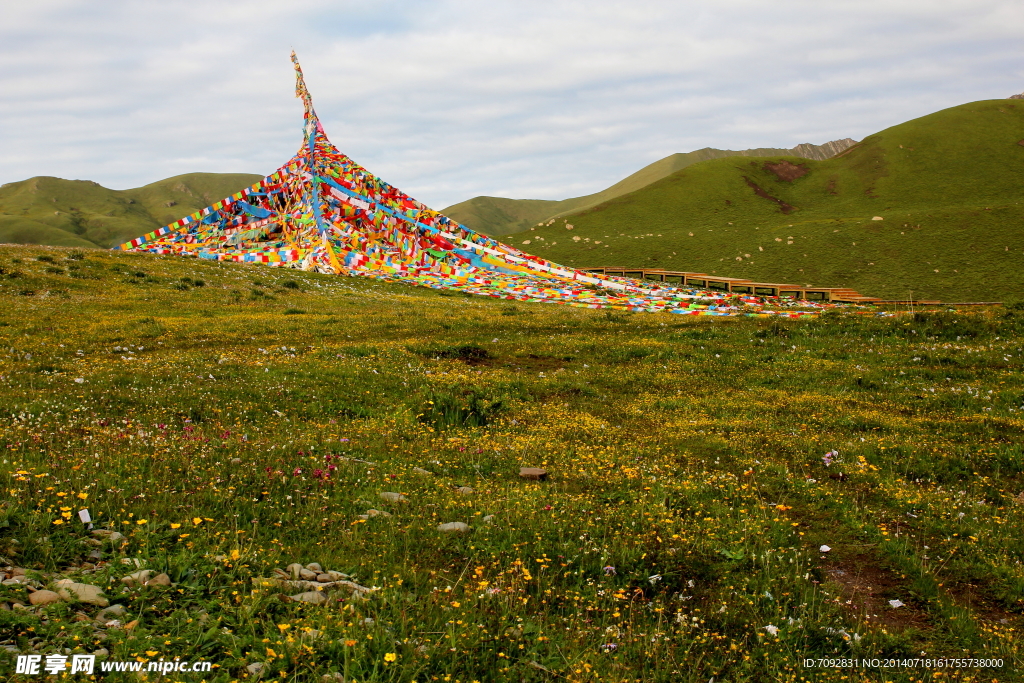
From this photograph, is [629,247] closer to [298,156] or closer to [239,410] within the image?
[298,156]

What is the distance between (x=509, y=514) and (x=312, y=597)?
3191mm

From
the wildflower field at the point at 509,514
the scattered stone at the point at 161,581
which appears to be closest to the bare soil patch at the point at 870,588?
the wildflower field at the point at 509,514

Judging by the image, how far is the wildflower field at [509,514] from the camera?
5969mm

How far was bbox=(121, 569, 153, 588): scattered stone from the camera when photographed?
6059 millimetres

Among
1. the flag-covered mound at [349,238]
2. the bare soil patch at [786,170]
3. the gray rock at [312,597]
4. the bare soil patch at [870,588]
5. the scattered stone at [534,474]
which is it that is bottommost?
the bare soil patch at [870,588]

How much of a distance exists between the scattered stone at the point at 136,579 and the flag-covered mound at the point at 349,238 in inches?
1346

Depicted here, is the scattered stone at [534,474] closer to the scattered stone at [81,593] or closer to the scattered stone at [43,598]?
the scattered stone at [81,593]

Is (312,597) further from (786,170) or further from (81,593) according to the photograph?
(786,170)

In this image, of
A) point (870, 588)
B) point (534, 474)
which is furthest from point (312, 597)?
point (870, 588)

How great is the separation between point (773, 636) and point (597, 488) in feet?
12.7

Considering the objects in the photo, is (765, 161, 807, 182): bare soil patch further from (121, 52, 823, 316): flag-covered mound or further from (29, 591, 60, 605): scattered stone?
(29, 591, 60, 605): scattered stone

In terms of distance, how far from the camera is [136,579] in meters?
6.09

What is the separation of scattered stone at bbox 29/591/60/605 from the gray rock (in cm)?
204

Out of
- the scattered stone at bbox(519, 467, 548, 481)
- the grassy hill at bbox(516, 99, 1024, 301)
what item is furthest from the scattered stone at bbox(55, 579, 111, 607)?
the grassy hill at bbox(516, 99, 1024, 301)
